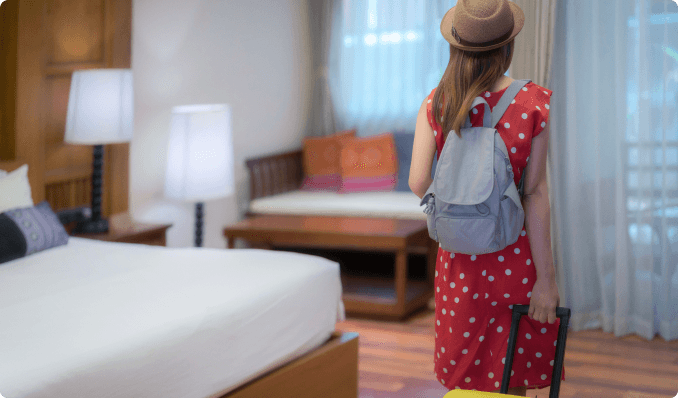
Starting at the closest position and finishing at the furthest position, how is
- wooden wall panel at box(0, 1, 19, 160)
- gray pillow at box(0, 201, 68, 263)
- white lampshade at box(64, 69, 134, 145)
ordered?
gray pillow at box(0, 201, 68, 263) → wooden wall panel at box(0, 1, 19, 160) → white lampshade at box(64, 69, 134, 145)

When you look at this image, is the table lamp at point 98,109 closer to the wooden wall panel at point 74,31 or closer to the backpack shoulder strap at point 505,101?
the wooden wall panel at point 74,31

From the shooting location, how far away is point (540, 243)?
66.5 inches

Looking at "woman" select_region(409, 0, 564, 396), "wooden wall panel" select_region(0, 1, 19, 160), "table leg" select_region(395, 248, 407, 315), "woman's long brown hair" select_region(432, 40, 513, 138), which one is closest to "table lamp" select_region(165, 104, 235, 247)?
"wooden wall panel" select_region(0, 1, 19, 160)

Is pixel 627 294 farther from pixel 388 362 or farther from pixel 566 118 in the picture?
pixel 388 362

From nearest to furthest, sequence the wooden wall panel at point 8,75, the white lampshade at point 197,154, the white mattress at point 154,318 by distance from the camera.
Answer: the white mattress at point 154,318, the wooden wall panel at point 8,75, the white lampshade at point 197,154

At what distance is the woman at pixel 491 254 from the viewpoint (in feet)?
5.34

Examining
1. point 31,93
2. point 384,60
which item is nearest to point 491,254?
point 31,93

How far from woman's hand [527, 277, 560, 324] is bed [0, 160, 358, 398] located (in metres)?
0.80

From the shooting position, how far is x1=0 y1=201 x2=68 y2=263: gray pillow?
240cm

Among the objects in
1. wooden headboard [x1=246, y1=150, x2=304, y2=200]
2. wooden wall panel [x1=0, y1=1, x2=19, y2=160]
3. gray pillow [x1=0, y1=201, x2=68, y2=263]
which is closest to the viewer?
gray pillow [x1=0, y1=201, x2=68, y2=263]

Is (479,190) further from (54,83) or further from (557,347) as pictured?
(54,83)

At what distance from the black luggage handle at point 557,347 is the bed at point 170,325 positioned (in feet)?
2.48

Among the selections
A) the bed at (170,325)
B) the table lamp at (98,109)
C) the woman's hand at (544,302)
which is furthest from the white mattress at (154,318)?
the woman's hand at (544,302)

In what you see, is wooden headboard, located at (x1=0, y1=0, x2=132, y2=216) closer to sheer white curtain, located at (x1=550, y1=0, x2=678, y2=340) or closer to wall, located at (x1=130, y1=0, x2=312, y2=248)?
wall, located at (x1=130, y1=0, x2=312, y2=248)
